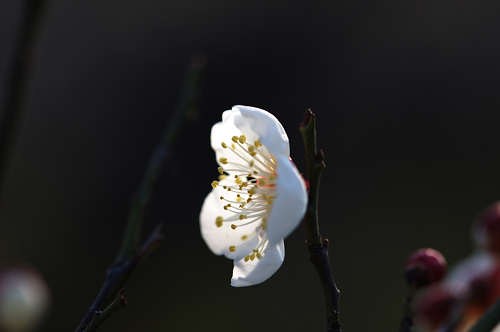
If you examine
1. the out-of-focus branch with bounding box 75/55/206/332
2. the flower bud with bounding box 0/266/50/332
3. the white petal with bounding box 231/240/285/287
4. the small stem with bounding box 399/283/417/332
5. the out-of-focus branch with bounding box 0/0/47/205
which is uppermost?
the out-of-focus branch with bounding box 0/0/47/205

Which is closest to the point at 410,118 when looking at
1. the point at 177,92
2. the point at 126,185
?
the point at 177,92

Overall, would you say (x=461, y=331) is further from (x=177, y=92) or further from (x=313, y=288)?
(x=177, y=92)

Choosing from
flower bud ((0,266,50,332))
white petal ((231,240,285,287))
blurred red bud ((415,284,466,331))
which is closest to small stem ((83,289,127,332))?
white petal ((231,240,285,287))

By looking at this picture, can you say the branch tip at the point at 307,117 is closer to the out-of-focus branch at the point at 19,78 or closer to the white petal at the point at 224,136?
the white petal at the point at 224,136

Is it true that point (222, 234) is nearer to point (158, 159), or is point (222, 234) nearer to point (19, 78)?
point (158, 159)

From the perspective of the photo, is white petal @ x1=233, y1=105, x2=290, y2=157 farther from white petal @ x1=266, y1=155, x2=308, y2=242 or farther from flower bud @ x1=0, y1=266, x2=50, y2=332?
flower bud @ x1=0, y1=266, x2=50, y2=332
